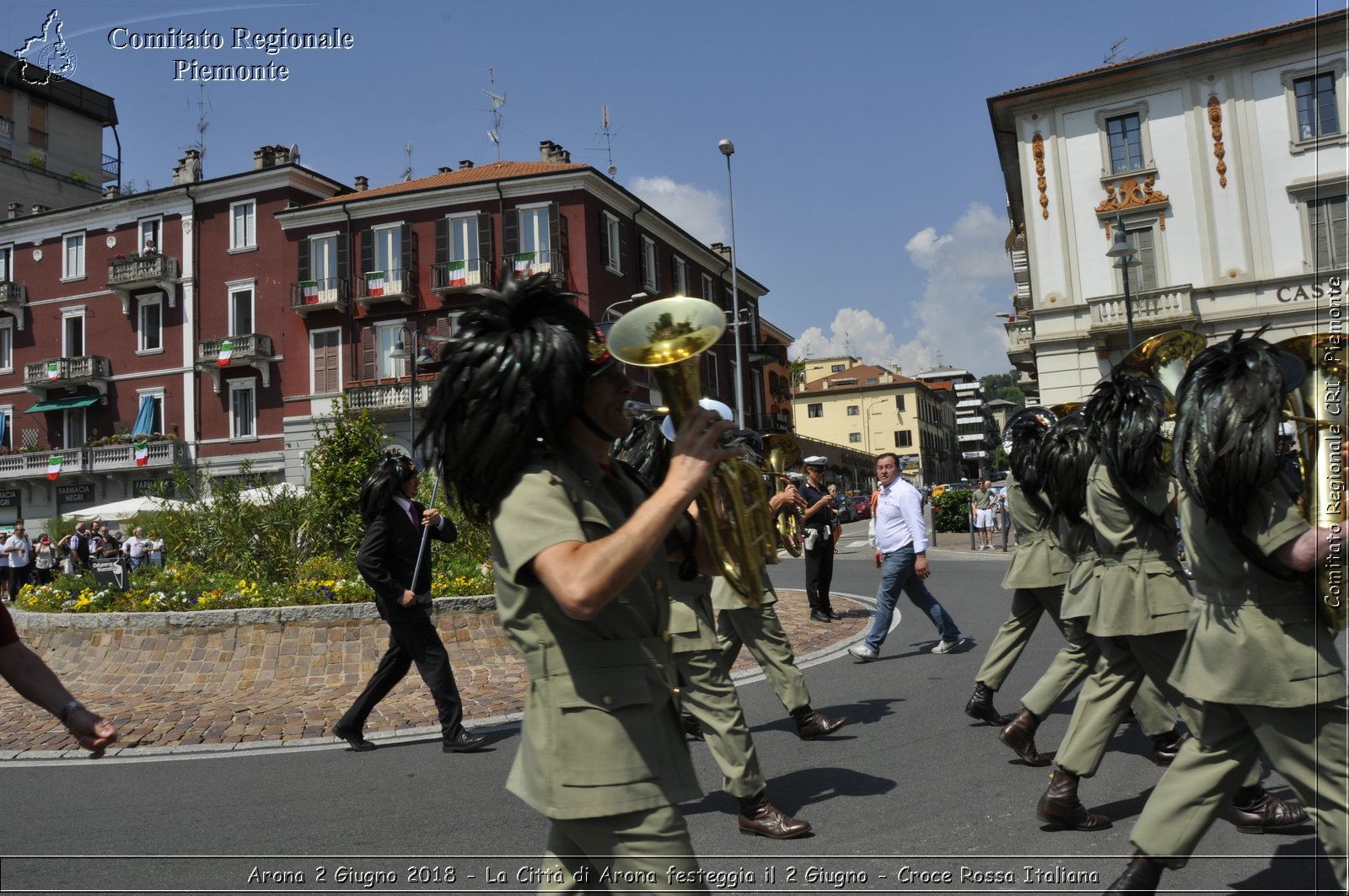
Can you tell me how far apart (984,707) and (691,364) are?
4.49 m

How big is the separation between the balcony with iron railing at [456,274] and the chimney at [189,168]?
41.5ft

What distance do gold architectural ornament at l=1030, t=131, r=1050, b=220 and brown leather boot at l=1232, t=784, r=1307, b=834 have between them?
25257 millimetres

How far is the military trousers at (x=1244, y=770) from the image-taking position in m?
2.74

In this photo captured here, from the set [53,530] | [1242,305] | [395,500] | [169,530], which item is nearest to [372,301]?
[53,530]

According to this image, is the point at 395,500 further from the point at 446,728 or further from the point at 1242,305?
the point at 1242,305

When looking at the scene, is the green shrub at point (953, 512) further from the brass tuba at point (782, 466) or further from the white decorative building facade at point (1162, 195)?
the brass tuba at point (782, 466)

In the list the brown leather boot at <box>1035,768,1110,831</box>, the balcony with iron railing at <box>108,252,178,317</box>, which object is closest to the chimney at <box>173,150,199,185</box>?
the balcony with iron railing at <box>108,252,178,317</box>

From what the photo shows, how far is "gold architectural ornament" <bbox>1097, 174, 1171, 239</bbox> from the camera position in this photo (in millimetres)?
26328

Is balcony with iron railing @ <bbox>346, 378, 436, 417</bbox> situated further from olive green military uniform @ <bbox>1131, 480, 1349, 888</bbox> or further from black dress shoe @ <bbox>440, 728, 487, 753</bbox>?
olive green military uniform @ <bbox>1131, 480, 1349, 888</bbox>

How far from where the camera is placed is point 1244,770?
3023 millimetres

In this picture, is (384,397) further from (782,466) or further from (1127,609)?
(1127,609)

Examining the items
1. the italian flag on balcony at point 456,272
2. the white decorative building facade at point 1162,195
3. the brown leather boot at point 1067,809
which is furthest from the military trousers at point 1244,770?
the italian flag on balcony at point 456,272

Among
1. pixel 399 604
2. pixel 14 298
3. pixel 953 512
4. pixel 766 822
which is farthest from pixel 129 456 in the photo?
pixel 766 822

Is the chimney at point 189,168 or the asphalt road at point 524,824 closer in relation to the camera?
the asphalt road at point 524,824
